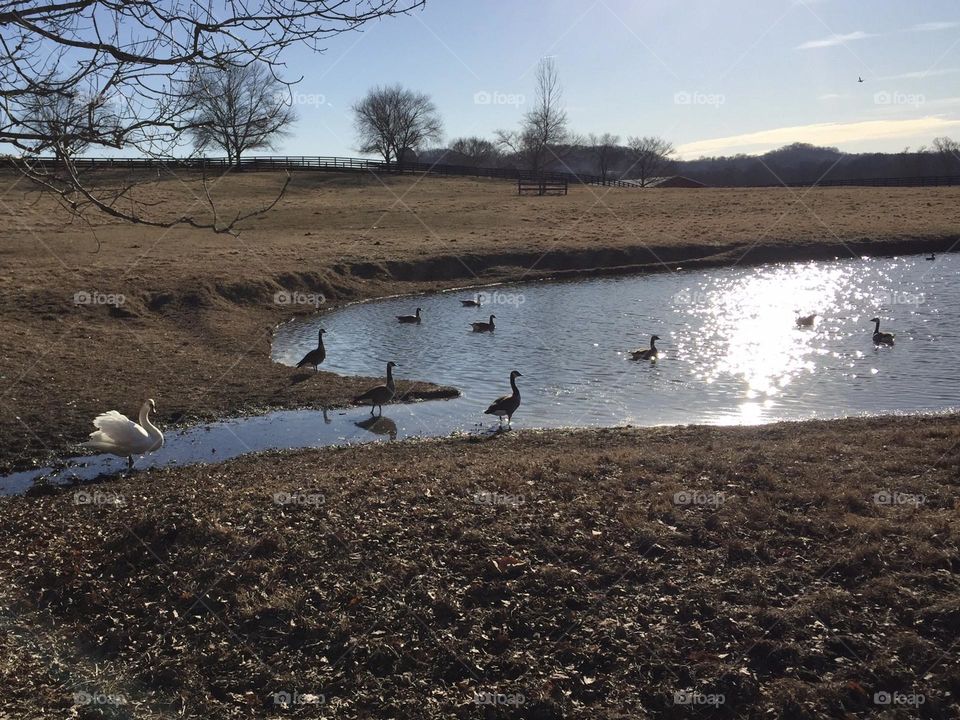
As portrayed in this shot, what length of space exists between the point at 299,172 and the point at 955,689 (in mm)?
86150

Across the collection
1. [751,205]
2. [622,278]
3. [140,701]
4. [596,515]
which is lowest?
[140,701]

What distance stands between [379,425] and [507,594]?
8.89 meters

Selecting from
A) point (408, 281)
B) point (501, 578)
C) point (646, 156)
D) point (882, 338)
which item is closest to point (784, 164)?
point (646, 156)

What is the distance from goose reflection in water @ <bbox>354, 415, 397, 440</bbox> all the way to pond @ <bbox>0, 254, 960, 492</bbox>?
0.23ft

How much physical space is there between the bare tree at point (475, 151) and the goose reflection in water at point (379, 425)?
116665mm

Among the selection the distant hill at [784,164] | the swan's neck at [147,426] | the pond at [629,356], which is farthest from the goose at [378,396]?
the distant hill at [784,164]

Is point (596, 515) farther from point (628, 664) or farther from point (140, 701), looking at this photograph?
point (140, 701)

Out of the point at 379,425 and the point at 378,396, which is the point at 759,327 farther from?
the point at 379,425

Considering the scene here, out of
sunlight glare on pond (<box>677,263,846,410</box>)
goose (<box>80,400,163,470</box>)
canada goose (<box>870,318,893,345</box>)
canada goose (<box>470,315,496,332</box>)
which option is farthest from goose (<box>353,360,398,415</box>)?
canada goose (<box>870,318,893,345</box>)

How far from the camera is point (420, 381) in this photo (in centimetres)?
1925

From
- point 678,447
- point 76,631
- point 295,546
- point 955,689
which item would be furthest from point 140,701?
point 678,447

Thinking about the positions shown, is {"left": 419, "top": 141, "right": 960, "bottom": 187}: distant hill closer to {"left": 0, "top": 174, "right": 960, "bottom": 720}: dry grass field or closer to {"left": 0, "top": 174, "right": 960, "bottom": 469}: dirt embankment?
{"left": 0, "top": 174, "right": 960, "bottom": 469}: dirt embankment

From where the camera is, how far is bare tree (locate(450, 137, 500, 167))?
12950 cm

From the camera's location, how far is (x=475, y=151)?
431 feet
